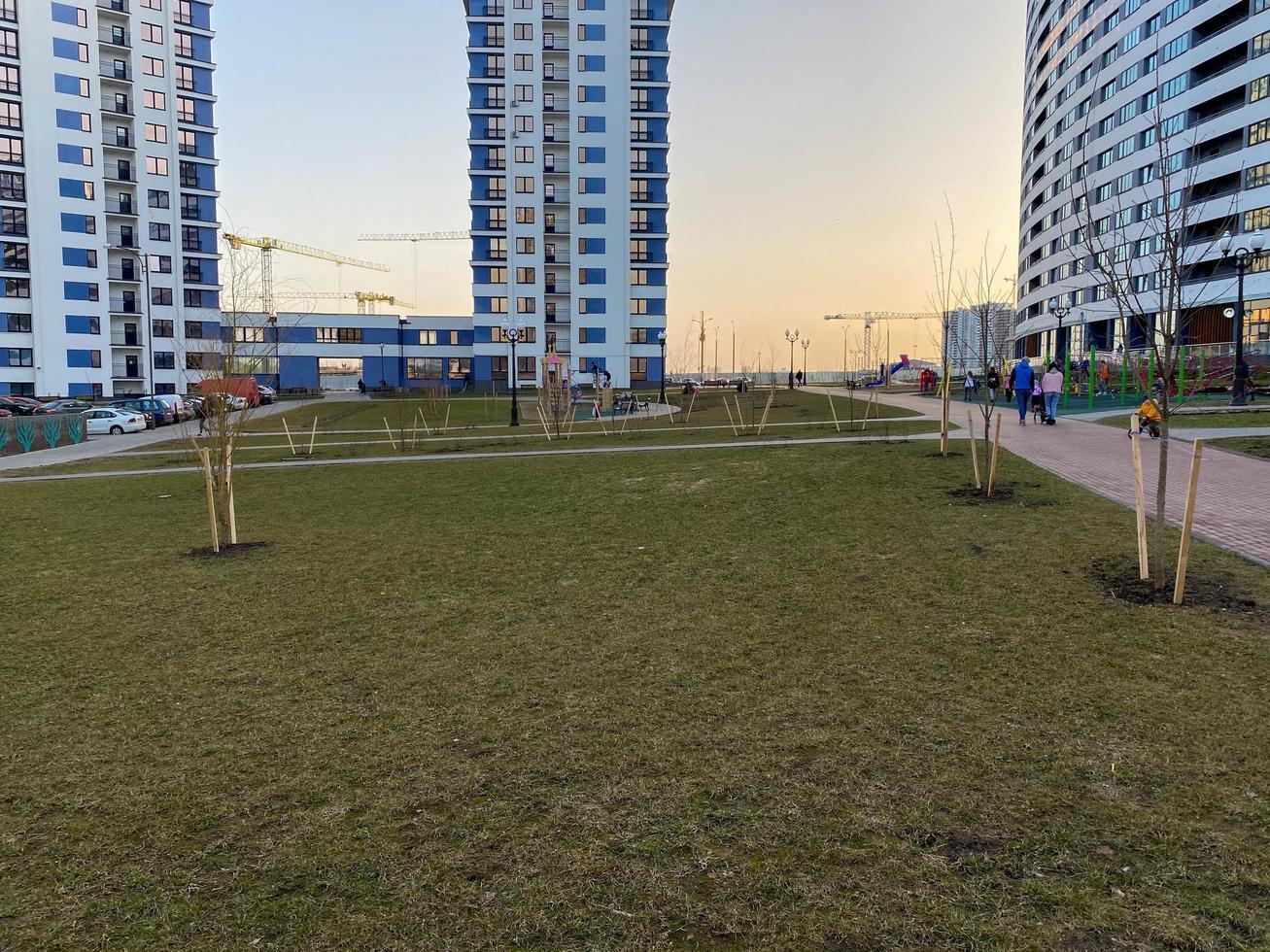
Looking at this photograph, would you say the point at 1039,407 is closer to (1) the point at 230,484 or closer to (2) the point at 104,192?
(1) the point at 230,484

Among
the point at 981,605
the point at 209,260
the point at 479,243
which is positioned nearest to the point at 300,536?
the point at 981,605

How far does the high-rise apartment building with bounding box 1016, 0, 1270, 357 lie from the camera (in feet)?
171

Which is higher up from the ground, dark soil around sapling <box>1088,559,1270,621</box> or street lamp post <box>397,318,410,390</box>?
street lamp post <box>397,318,410,390</box>

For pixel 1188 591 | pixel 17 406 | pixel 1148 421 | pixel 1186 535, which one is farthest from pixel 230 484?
pixel 17 406

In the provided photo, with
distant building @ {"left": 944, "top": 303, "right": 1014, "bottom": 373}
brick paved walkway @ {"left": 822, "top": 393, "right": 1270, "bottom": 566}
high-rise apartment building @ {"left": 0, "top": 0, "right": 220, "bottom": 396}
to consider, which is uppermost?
high-rise apartment building @ {"left": 0, "top": 0, "right": 220, "bottom": 396}

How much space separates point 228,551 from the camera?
9820 millimetres

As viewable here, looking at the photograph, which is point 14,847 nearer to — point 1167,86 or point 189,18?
point 1167,86

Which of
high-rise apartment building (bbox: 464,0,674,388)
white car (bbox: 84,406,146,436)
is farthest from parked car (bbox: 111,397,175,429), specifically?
high-rise apartment building (bbox: 464,0,674,388)

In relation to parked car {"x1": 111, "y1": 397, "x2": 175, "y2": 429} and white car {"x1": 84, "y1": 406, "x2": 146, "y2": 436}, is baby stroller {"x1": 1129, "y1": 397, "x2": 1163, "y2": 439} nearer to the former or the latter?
white car {"x1": 84, "y1": 406, "x2": 146, "y2": 436}

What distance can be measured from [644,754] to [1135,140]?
75.7m

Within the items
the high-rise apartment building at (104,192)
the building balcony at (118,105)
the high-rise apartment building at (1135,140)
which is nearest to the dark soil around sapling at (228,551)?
the high-rise apartment building at (1135,140)

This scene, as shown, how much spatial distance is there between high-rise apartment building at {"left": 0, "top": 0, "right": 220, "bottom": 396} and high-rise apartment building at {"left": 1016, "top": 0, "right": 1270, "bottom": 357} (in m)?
71.1

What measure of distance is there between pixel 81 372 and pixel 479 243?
34.6 metres

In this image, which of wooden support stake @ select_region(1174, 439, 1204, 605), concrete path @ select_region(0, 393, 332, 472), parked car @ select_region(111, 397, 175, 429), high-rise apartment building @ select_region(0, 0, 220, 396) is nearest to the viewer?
wooden support stake @ select_region(1174, 439, 1204, 605)
